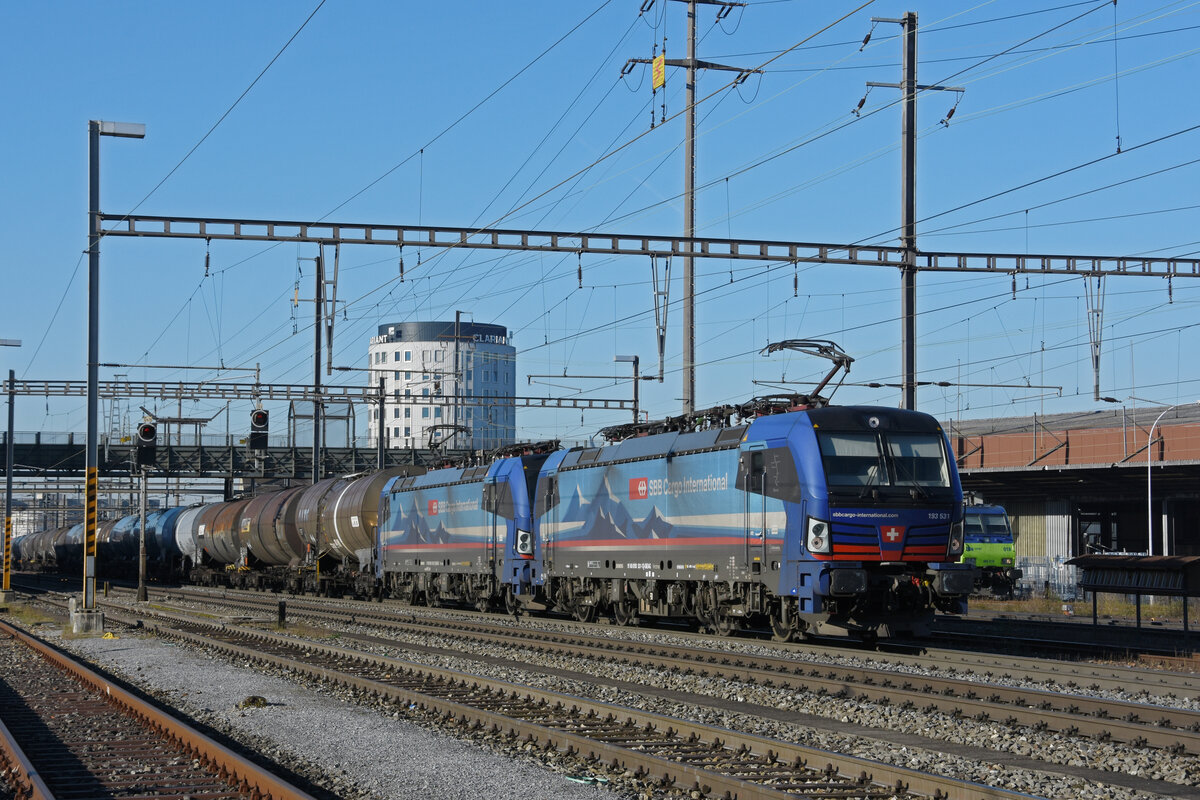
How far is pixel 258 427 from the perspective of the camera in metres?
39.4

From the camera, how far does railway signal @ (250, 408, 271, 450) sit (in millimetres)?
38938

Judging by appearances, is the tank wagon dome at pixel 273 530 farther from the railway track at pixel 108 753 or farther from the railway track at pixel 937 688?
the railway track at pixel 108 753

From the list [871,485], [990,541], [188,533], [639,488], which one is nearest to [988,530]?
[990,541]

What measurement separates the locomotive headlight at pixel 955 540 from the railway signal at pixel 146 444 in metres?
21.7

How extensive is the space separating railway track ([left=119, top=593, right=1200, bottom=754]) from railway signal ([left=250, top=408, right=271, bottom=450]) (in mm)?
17780

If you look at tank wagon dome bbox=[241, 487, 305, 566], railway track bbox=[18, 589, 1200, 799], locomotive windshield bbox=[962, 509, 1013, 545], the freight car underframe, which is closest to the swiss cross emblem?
railway track bbox=[18, 589, 1200, 799]

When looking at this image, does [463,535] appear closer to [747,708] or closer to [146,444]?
[146,444]

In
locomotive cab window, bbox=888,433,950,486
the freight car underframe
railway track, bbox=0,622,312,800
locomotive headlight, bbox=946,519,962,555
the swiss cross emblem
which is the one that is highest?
locomotive cab window, bbox=888,433,950,486

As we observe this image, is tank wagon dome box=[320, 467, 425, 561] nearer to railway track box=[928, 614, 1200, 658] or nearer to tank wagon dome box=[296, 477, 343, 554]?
tank wagon dome box=[296, 477, 343, 554]

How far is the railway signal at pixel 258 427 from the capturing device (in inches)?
1533

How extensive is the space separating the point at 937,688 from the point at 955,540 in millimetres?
5480

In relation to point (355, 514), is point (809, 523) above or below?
above

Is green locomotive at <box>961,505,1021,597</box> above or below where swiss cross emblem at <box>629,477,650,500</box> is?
below

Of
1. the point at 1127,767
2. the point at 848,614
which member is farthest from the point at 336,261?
the point at 1127,767
